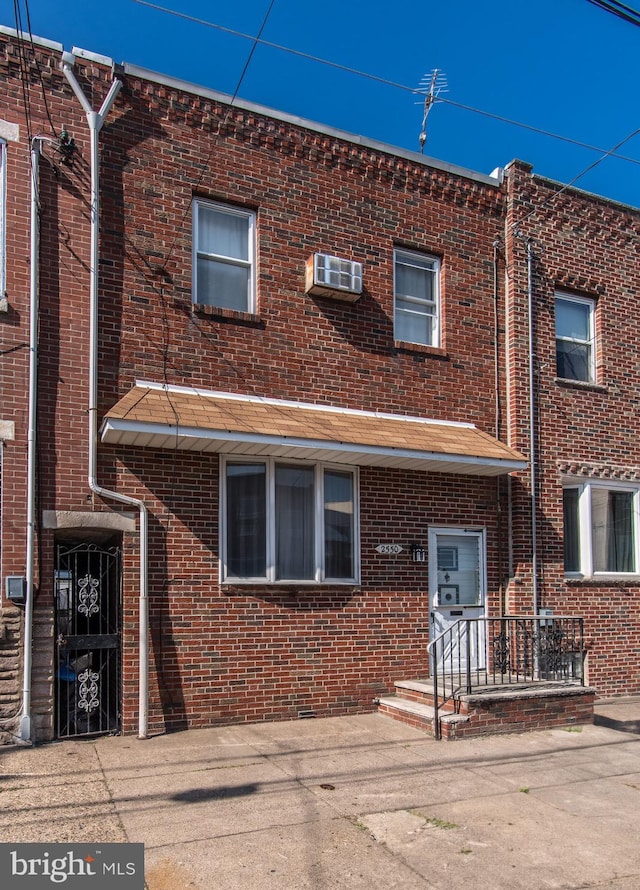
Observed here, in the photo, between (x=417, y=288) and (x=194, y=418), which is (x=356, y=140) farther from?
(x=194, y=418)

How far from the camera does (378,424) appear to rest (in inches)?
404

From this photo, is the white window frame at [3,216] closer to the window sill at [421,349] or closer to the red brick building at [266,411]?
the red brick building at [266,411]

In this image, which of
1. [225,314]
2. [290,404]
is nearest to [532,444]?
[290,404]

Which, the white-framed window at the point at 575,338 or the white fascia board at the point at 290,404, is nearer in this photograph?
the white fascia board at the point at 290,404

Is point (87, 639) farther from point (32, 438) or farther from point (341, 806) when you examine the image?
point (341, 806)

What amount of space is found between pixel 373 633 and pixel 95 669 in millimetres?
3435

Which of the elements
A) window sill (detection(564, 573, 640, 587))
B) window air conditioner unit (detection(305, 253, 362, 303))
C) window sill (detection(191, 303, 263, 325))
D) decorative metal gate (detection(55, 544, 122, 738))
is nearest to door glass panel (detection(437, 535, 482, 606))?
window sill (detection(564, 573, 640, 587))

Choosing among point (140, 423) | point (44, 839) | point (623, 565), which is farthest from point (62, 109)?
point (623, 565)

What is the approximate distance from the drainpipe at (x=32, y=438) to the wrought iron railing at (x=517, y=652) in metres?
4.65

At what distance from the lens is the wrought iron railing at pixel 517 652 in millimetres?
10031

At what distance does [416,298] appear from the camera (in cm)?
1135

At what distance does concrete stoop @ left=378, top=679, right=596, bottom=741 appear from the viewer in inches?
347

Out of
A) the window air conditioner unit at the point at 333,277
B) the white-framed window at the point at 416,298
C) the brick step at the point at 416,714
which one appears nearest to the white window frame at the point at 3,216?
the window air conditioner unit at the point at 333,277

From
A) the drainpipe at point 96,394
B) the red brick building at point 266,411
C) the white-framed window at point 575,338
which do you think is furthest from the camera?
the white-framed window at point 575,338
